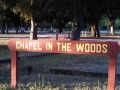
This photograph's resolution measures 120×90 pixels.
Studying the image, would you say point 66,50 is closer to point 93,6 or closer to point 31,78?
point 31,78

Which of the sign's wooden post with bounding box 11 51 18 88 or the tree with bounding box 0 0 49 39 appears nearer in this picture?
the sign's wooden post with bounding box 11 51 18 88

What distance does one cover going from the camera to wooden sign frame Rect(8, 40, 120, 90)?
7555 millimetres

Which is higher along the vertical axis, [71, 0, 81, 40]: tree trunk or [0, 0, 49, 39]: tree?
[0, 0, 49, 39]: tree

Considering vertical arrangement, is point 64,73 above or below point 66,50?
below

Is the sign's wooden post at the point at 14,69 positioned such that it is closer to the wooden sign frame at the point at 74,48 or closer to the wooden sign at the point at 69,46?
the wooden sign frame at the point at 74,48

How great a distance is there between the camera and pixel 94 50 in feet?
25.2

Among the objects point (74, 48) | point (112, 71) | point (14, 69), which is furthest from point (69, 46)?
point (14, 69)

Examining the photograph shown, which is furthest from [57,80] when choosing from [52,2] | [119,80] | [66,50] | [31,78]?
[52,2]

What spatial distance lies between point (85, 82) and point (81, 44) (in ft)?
8.08

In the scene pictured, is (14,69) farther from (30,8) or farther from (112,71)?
(30,8)

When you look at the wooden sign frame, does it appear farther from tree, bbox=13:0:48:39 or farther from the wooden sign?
tree, bbox=13:0:48:39

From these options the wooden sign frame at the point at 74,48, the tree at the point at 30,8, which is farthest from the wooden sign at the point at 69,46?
the tree at the point at 30,8

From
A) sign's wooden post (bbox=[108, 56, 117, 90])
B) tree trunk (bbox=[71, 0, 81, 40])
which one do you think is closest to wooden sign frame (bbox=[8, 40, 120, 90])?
sign's wooden post (bbox=[108, 56, 117, 90])

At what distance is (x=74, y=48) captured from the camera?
7.86 m
